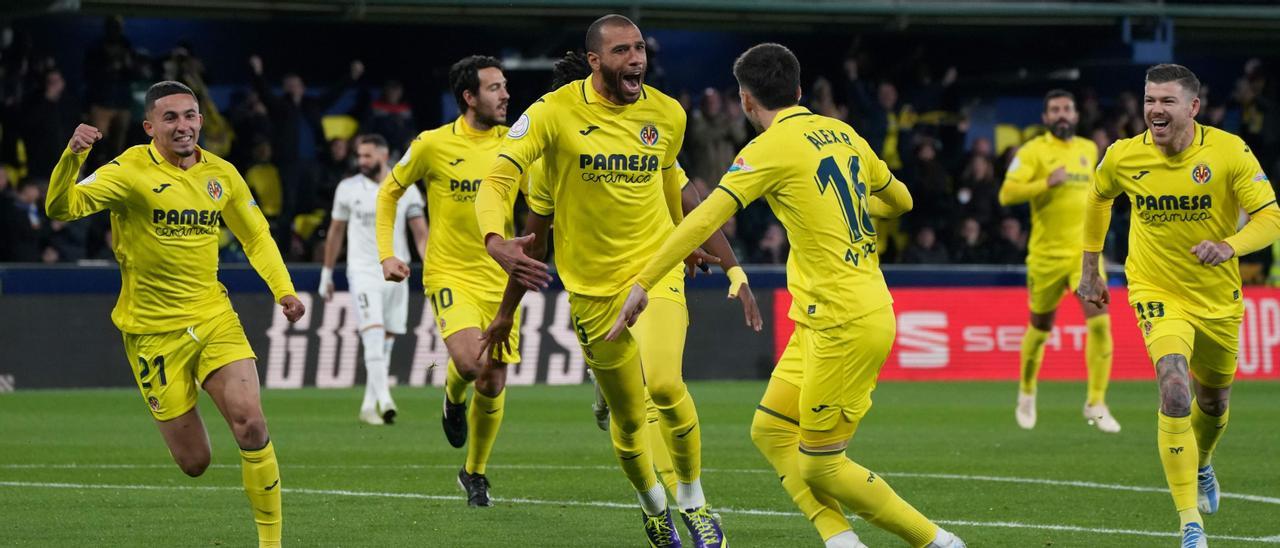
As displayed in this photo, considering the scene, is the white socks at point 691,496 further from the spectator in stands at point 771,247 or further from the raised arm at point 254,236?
the spectator in stands at point 771,247

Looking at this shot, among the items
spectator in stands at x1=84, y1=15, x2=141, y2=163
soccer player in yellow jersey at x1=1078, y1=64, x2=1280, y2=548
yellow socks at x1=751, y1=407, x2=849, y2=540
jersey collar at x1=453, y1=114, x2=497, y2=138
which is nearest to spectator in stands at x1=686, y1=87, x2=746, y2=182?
spectator in stands at x1=84, y1=15, x2=141, y2=163

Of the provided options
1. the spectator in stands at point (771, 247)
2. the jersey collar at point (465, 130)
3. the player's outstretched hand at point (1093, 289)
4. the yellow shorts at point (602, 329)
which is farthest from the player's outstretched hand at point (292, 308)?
the spectator in stands at point (771, 247)

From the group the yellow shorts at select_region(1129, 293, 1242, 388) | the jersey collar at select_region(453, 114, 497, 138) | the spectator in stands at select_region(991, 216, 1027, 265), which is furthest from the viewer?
the spectator in stands at select_region(991, 216, 1027, 265)

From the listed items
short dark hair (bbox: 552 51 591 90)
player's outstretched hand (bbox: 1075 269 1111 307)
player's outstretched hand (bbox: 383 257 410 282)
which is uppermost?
short dark hair (bbox: 552 51 591 90)

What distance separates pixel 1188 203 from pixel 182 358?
5001mm

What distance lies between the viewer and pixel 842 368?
740cm

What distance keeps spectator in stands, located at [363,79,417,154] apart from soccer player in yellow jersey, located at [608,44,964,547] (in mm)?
16023

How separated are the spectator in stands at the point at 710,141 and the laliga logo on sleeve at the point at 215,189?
15297mm

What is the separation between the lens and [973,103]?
2952 cm

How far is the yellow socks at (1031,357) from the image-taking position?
1580 cm

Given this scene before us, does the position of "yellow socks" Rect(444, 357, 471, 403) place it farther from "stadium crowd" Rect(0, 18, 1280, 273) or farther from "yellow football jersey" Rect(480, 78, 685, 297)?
"stadium crowd" Rect(0, 18, 1280, 273)

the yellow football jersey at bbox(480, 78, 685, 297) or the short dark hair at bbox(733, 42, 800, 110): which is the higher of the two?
the short dark hair at bbox(733, 42, 800, 110)

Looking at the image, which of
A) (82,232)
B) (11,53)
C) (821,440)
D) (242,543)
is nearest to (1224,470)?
(821,440)

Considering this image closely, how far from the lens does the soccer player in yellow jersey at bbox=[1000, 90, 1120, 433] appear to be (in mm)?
15531
